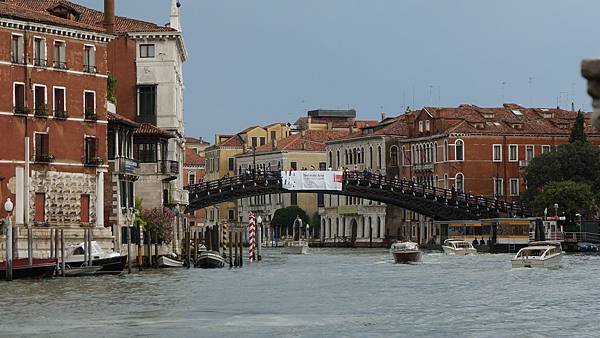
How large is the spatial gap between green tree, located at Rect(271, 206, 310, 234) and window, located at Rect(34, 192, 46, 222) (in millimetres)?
65708

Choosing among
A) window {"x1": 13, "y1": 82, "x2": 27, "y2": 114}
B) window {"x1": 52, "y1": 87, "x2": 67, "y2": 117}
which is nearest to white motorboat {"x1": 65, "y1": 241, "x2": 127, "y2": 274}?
window {"x1": 13, "y1": 82, "x2": 27, "y2": 114}

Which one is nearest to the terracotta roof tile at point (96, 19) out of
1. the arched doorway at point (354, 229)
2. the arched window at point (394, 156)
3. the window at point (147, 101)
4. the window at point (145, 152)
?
the window at point (147, 101)

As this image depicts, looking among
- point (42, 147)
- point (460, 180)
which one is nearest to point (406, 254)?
point (42, 147)

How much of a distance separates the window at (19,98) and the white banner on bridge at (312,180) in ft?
87.2

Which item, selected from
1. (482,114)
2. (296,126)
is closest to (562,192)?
(482,114)

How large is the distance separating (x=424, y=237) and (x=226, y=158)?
29.2 metres

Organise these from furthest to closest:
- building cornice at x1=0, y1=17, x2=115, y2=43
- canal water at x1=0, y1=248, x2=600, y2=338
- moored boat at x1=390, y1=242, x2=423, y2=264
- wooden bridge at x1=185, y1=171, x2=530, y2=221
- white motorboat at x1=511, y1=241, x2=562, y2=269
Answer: wooden bridge at x1=185, y1=171, x2=530, y2=221 → moored boat at x1=390, y1=242, x2=423, y2=264 → white motorboat at x1=511, y1=241, x2=562, y2=269 → building cornice at x1=0, y1=17, x2=115, y2=43 → canal water at x1=0, y1=248, x2=600, y2=338

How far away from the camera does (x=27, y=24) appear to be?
45.5 m

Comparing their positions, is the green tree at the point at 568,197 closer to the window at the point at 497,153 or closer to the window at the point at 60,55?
the window at the point at 497,153

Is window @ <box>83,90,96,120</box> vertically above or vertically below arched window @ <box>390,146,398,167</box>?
below

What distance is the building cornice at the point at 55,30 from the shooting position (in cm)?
4500

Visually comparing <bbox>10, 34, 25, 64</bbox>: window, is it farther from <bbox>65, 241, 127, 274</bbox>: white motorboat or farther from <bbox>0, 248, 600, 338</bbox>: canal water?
<bbox>0, 248, 600, 338</bbox>: canal water

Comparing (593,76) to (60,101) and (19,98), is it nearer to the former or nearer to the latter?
(19,98)

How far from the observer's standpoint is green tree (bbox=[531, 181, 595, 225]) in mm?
73875
